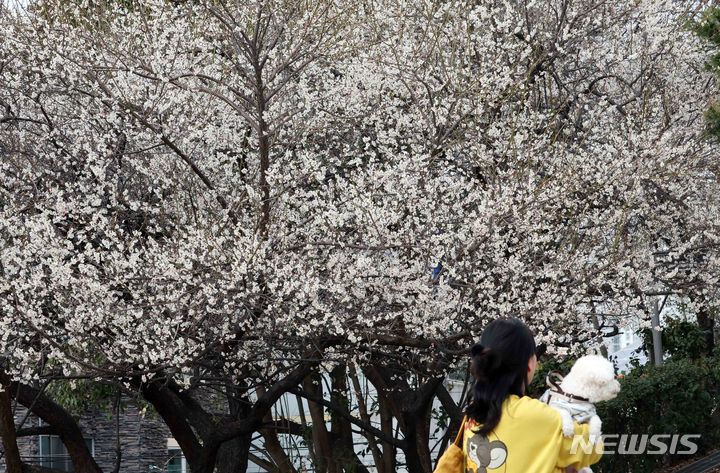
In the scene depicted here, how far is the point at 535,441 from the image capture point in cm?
332

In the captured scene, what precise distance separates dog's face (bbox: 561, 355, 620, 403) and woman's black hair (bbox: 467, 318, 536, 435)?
186 millimetres

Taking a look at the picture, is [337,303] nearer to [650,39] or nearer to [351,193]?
[351,193]

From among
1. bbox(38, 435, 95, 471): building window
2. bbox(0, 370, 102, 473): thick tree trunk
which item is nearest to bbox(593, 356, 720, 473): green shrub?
bbox(0, 370, 102, 473): thick tree trunk

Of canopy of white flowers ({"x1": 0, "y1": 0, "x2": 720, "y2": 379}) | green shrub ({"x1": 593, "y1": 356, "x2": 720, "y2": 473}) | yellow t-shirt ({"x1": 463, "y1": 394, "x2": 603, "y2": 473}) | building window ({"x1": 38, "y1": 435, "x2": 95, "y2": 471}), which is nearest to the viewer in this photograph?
yellow t-shirt ({"x1": 463, "y1": 394, "x2": 603, "y2": 473})

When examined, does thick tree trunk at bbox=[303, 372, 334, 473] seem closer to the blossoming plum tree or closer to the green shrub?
the blossoming plum tree

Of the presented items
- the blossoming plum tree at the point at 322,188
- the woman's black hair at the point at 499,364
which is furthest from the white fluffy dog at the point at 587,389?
the blossoming plum tree at the point at 322,188

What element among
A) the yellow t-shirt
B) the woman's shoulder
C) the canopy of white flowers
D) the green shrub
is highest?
the canopy of white flowers

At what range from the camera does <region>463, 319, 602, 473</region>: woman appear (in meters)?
3.32

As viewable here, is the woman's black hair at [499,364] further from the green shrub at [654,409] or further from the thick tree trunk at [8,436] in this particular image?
the green shrub at [654,409]

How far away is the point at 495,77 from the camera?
8.86 meters

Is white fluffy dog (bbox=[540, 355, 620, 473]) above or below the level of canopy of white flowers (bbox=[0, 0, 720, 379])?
below

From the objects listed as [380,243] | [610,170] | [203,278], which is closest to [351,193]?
[380,243]

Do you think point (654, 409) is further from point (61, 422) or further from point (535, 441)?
point (535, 441)

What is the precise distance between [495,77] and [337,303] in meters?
2.41
